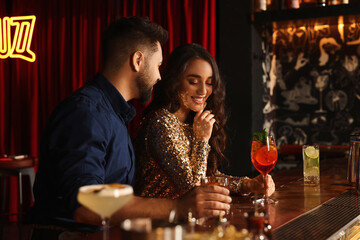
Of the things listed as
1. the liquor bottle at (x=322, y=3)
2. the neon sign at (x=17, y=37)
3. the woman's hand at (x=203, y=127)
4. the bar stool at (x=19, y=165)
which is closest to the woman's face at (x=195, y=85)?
the woman's hand at (x=203, y=127)

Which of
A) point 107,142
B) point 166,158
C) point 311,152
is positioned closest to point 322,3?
point 311,152

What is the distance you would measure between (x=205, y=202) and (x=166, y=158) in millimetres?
759

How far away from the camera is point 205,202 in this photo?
139 centimetres

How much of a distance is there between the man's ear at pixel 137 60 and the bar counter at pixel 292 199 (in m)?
0.70

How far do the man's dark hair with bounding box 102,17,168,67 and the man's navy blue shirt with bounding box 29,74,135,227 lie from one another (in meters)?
0.12

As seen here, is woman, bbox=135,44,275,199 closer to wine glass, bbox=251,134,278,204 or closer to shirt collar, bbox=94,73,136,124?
wine glass, bbox=251,134,278,204

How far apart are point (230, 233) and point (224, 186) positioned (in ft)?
1.80

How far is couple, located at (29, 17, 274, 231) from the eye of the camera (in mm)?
1408

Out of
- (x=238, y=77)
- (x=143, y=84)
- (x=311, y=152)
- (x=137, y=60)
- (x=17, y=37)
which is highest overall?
(x=17, y=37)

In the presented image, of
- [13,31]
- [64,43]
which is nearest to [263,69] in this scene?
[64,43]

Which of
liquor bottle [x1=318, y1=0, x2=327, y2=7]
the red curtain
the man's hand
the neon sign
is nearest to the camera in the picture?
the man's hand

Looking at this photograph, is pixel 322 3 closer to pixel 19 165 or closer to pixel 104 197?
pixel 19 165

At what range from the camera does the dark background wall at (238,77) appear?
4234 millimetres

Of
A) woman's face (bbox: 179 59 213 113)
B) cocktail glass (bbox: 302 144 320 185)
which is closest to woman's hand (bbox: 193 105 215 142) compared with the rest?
woman's face (bbox: 179 59 213 113)
